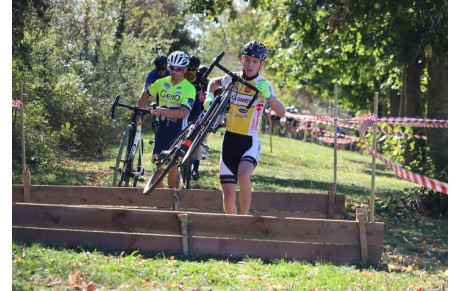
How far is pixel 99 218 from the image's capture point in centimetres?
876

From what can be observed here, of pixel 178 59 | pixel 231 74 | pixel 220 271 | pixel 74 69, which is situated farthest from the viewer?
pixel 74 69

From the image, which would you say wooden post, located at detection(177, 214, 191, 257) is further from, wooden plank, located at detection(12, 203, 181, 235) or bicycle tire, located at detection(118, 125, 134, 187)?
bicycle tire, located at detection(118, 125, 134, 187)

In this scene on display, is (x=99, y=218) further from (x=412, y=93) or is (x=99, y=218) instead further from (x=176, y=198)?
(x=412, y=93)

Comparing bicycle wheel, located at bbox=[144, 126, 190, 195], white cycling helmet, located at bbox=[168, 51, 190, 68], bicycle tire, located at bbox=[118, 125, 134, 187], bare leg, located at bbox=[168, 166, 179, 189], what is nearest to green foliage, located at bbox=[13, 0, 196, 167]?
bicycle tire, located at bbox=[118, 125, 134, 187]

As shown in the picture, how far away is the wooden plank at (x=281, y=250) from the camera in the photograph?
346 inches

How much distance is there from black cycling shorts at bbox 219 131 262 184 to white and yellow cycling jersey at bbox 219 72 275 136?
69 millimetres

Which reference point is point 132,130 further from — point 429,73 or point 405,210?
point 429,73

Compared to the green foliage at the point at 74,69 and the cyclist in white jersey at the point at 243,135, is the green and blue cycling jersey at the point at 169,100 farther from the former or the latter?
the green foliage at the point at 74,69

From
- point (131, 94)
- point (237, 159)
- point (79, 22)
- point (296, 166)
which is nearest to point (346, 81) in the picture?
point (296, 166)

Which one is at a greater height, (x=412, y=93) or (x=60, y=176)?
(x=412, y=93)

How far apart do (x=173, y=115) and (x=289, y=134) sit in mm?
48255

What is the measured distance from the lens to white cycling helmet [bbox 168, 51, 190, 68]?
35.5ft

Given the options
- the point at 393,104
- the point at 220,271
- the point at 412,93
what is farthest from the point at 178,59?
the point at 393,104

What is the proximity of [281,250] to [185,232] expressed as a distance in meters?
1.03
